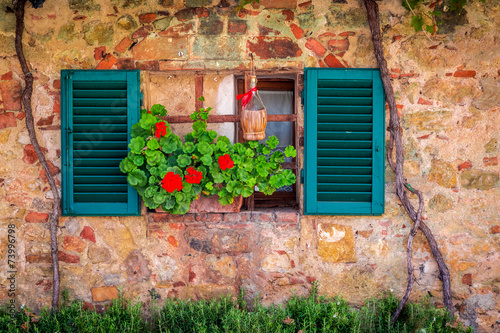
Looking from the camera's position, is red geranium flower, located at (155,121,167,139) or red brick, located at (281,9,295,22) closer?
red geranium flower, located at (155,121,167,139)

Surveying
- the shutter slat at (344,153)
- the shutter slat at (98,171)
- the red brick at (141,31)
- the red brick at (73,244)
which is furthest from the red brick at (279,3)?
the red brick at (73,244)

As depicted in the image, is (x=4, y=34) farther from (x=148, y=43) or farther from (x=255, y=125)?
(x=255, y=125)

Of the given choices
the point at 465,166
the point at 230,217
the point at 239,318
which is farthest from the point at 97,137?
the point at 465,166

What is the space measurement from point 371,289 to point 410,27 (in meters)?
2.17

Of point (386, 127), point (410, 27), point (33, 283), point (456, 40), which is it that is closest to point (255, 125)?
point (386, 127)

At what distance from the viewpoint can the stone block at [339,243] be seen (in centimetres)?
360

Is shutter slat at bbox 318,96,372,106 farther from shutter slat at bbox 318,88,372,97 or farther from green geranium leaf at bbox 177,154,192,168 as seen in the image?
green geranium leaf at bbox 177,154,192,168

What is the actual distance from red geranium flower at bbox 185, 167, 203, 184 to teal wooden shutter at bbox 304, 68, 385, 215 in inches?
34.7

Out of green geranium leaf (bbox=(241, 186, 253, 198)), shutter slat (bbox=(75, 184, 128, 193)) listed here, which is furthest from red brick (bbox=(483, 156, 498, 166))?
shutter slat (bbox=(75, 184, 128, 193))

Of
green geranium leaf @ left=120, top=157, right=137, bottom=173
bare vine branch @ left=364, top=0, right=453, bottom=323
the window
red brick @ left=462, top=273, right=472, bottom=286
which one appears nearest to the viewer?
green geranium leaf @ left=120, top=157, right=137, bottom=173

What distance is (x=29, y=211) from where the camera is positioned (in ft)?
11.9

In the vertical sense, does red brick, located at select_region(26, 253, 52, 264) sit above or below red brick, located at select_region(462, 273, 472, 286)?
above

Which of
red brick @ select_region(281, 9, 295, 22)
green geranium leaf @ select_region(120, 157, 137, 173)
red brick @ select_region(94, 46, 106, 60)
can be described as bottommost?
green geranium leaf @ select_region(120, 157, 137, 173)

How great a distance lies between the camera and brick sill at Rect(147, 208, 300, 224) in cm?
360
